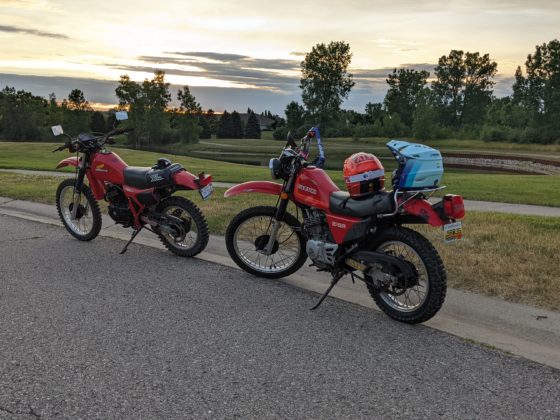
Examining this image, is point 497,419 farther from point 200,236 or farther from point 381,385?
point 200,236

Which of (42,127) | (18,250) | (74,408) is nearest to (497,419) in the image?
(74,408)

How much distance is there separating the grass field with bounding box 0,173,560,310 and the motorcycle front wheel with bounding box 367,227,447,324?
869mm

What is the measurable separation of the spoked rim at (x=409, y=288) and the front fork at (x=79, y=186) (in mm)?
4251

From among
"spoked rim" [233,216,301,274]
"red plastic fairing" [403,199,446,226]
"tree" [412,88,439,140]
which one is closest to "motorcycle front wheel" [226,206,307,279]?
"spoked rim" [233,216,301,274]

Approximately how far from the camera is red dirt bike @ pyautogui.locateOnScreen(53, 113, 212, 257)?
575 cm

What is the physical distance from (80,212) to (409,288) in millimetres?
4719

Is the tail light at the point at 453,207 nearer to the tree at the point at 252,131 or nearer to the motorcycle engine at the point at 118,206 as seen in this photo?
the motorcycle engine at the point at 118,206

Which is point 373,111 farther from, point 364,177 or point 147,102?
point 364,177

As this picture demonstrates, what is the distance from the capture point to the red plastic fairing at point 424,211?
12.5ft

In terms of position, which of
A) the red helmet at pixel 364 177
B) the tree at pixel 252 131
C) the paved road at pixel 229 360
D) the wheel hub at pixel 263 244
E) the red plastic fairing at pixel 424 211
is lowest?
the paved road at pixel 229 360

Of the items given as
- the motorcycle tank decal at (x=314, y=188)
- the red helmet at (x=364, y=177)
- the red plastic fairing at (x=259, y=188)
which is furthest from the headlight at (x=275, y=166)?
the red helmet at (x=364, y=177)

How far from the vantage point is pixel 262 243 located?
515cm

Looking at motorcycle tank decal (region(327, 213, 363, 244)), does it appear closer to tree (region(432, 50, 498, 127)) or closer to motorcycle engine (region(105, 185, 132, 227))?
motorcycle engine (region(105, 185, 132, 227))

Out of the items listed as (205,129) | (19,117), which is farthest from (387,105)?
(19,117)
